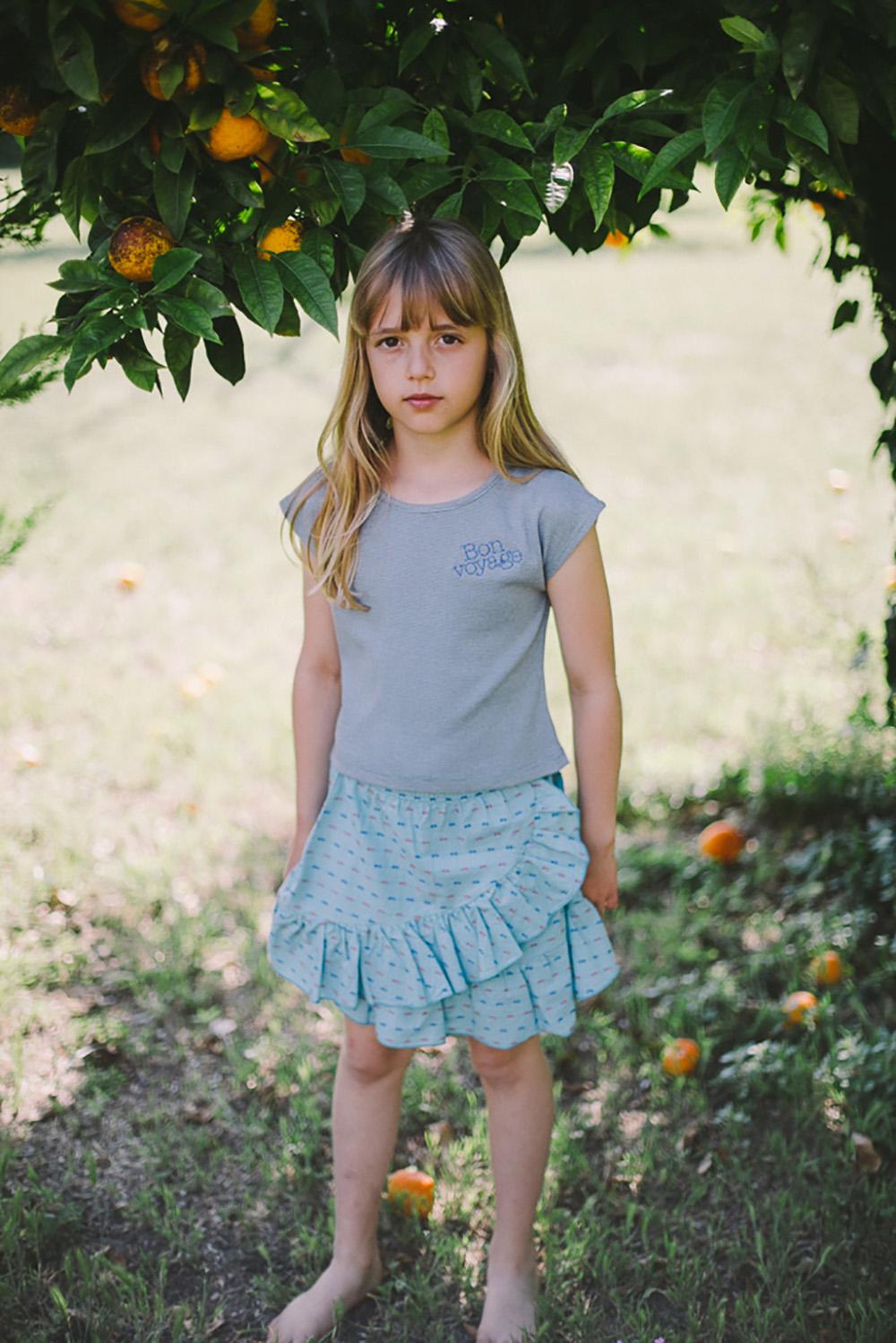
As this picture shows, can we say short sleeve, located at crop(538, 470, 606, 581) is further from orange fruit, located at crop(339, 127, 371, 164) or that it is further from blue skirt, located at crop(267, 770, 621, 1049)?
orange fruit, located at crop(339, 127, 371, 164)

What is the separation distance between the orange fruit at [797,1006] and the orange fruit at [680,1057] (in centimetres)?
22

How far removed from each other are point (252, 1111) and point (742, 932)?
1.28 metres

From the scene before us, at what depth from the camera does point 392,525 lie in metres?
1.88

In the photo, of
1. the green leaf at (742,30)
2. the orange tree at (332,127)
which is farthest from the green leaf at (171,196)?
the green leaf at (742,30)

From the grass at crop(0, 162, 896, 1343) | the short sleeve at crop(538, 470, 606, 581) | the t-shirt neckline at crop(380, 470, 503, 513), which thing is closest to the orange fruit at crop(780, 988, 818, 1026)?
the grass at crop(0, 162, 896, 1343)

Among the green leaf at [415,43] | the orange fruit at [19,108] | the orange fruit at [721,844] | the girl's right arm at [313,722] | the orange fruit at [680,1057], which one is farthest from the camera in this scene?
the orange fruit at [721,844]

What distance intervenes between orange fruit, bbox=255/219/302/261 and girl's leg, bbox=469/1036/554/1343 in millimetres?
1217

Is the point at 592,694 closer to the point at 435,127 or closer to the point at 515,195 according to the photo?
the point at 515,195

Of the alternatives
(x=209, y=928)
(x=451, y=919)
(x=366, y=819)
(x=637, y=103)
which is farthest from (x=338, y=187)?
(x=209, y=928)

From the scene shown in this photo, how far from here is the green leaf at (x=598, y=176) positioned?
5.25 ft

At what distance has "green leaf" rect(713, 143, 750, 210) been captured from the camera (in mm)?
1512

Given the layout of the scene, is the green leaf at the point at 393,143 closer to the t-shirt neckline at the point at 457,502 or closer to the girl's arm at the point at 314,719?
the t-shirt neckline at the point at 457,502

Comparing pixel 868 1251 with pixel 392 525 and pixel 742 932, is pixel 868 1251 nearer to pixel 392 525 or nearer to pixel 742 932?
pixel 742 932

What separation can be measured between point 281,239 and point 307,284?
105mm
